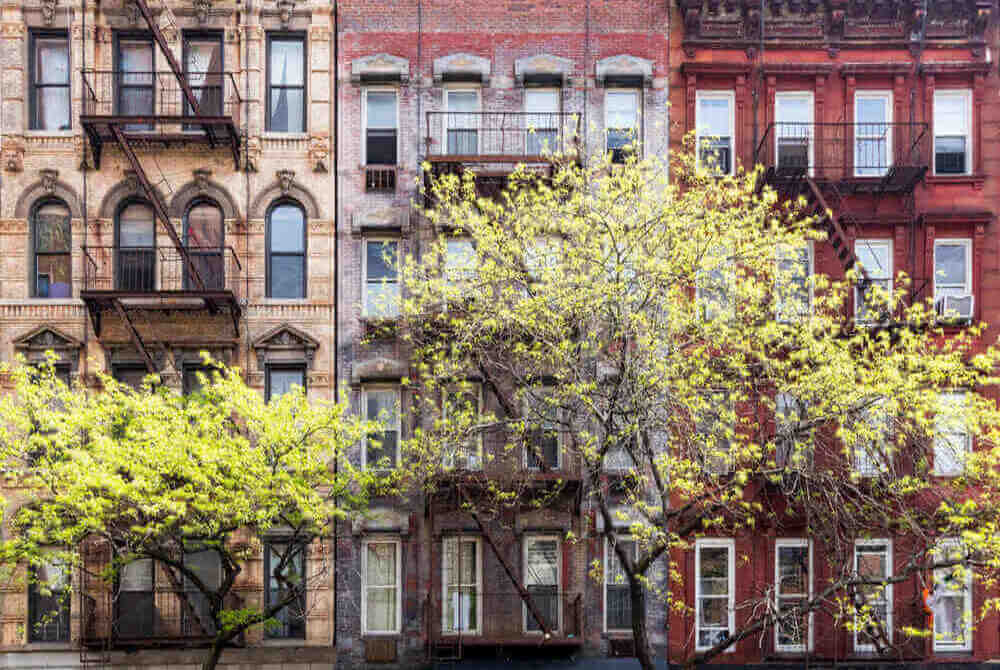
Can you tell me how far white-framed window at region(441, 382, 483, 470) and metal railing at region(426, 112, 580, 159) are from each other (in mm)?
5123

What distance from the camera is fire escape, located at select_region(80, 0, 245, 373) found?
18.2m

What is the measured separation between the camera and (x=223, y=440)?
48.3ft

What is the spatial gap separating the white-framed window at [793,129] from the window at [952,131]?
→ 2843 mm

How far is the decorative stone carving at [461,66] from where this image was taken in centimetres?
1945

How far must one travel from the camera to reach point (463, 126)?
19609 mm

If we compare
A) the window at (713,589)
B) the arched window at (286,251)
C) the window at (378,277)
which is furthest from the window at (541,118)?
the window at (713,589)

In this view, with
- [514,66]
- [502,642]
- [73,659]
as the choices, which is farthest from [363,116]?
[73,659]

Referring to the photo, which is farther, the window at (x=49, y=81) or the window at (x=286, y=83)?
the window at (x=286, y=83)

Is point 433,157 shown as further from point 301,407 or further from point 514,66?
point 301,407

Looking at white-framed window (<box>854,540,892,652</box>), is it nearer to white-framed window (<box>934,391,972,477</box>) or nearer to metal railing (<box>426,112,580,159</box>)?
white-framed window (<box>934,391,972,477</box>)

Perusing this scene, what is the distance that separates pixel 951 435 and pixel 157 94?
17.1 m

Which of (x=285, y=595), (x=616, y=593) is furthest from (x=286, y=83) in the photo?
(x=616, y=593)

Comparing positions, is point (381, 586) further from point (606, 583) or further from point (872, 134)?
point (872, 134)

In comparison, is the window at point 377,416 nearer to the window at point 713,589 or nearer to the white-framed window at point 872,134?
the window at point 713,589
